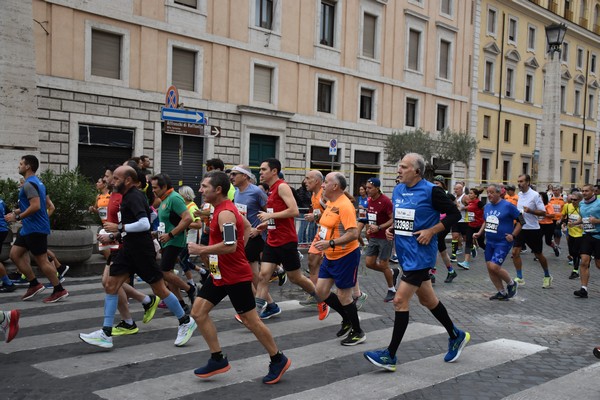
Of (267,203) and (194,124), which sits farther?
(194,124)

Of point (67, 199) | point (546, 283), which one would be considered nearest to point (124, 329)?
point (67, 199)

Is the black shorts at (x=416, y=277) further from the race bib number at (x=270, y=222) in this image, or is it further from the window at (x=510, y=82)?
the window at (x=510, y=82)

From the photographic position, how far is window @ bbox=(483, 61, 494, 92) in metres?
39.2

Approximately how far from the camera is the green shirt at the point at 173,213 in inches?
295

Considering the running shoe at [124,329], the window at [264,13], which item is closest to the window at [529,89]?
the window at [264,13]

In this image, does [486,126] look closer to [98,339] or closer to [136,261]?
[136,261]

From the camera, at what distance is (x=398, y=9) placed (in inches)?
1244

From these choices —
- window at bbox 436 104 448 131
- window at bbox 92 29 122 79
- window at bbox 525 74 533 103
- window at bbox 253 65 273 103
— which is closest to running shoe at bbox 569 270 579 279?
window at bbox 92 29 122 79

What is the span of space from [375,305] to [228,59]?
677 inches

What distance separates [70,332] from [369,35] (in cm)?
2625

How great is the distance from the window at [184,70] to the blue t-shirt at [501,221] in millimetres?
15516

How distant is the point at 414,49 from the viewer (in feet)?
109

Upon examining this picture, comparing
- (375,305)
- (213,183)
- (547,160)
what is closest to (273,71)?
(547,160)

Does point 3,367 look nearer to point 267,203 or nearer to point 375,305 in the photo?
point 267,203
